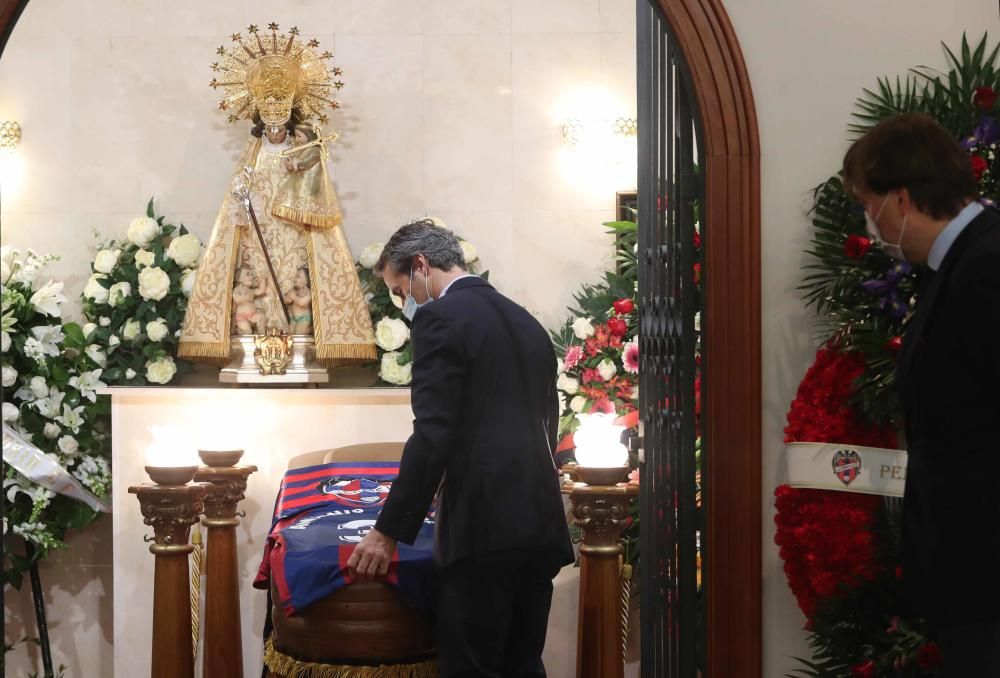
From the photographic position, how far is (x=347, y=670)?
3514 millimetres

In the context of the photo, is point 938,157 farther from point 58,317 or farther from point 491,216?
point 58,317

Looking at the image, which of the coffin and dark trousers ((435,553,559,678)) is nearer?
dark trousers ((435,553,559,678))

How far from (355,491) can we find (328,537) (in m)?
0.65

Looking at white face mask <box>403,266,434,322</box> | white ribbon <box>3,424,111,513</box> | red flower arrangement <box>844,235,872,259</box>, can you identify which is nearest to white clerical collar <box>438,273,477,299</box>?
white face mask <box>403,266,434,322</box>

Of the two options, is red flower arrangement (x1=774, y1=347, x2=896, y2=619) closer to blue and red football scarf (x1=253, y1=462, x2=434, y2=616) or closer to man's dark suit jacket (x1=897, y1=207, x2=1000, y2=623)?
man's dark suit jacket (x1=897, y1=207, x2=1000, y2=623)

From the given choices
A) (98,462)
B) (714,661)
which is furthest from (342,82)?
(714,661)

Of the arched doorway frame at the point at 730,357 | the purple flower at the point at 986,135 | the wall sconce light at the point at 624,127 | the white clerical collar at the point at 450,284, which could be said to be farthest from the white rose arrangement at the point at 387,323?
the purple flower at the point at 986,135

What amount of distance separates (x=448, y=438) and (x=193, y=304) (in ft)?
8.69

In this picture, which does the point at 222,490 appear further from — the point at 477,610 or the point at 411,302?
the point at 477,610

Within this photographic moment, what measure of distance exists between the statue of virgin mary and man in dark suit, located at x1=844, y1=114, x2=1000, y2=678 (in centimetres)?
355

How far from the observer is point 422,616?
346cm

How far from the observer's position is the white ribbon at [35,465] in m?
5.12

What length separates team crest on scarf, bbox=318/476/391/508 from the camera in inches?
166

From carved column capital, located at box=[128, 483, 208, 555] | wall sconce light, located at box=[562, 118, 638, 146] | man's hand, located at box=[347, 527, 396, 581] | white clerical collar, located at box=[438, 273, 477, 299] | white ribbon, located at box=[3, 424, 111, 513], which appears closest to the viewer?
man's hand, located at box=[347, 527, 396, 581]
